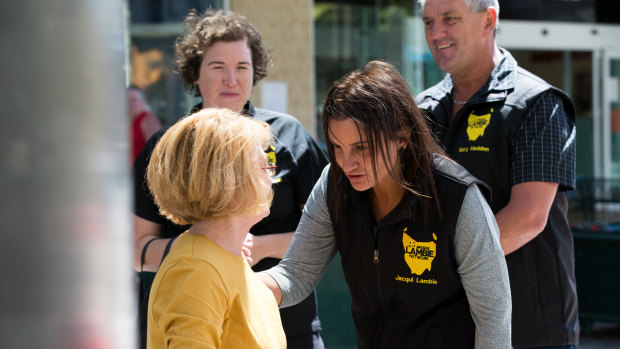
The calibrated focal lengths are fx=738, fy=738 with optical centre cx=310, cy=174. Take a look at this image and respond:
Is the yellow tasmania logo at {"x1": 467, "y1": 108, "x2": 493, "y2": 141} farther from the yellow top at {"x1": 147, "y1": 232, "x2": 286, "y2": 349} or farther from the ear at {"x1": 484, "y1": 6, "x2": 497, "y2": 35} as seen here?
the yellow top at {"x1": 147, "y1": 232, "x2": 286, "y2": 349}

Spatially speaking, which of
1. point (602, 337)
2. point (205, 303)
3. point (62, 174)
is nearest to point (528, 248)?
point (205, 303)

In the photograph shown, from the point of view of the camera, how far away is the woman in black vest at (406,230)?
1.90 m

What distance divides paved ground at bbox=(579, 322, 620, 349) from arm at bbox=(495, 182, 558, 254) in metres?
4.23

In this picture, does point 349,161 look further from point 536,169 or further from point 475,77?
point 475,77

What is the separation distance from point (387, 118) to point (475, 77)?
807mm

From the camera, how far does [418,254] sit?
1.96m

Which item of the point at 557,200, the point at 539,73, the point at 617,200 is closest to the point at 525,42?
the point at 539,73

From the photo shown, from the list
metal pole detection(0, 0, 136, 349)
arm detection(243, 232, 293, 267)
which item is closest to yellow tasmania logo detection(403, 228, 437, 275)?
arm detection(243, 232, 293, 267)

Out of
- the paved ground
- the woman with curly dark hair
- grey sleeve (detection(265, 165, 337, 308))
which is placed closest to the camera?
grey sleeve (detection(265, 165, 337, 308))

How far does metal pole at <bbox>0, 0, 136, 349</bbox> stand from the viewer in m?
0.60

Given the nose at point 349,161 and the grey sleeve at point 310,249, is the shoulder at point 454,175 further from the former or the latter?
the grey sleeve at point 310,249

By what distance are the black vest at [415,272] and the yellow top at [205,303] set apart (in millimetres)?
351

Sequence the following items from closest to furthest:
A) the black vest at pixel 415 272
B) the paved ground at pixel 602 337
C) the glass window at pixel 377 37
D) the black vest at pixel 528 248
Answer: the black vest at pixel 415 272
the black vest at pixel 528 248
the paved ground at pixel 602 337
the glass window at pixel 377 37

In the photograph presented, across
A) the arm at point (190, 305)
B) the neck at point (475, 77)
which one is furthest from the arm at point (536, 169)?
the arm at point (190, 305)
